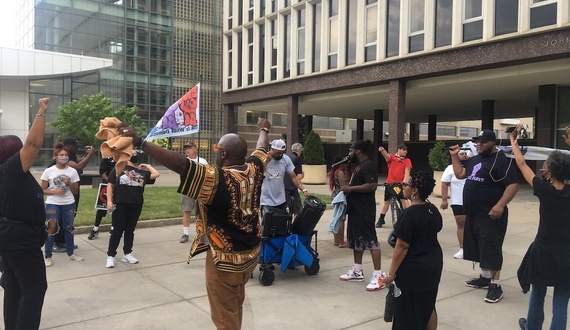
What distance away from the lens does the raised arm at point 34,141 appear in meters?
3.28

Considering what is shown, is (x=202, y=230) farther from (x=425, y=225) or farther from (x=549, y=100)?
(x=549, y=100)

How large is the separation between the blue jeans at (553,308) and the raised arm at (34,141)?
4.22 m

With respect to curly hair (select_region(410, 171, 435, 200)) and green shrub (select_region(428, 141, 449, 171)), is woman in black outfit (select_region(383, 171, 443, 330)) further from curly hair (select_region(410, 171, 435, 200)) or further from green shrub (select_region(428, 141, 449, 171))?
green shrub (select_region(428, 141, 449, 171))

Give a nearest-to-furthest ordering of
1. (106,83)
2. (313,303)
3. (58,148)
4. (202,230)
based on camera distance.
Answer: (202,230)
(313,303)
(58,148)
(106,83)

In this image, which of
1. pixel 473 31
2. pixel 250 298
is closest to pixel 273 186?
pixel 250 298

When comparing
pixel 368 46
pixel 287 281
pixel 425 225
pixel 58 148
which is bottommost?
pixel 287 281

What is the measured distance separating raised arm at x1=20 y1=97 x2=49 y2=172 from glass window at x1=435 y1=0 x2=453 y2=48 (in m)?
16.3

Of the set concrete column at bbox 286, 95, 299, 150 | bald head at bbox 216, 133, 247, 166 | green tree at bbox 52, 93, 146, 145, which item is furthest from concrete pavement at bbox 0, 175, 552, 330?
green tree at bbox 52, 93, 146, 145

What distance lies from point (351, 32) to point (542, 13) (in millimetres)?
8498

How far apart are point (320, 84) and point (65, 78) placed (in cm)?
2067

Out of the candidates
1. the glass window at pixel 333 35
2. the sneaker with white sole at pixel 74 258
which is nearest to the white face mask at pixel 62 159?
the sneaker with white sole at pixel 74 258

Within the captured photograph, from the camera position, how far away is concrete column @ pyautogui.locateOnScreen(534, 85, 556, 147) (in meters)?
17.2

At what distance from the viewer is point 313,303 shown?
16.5 feet

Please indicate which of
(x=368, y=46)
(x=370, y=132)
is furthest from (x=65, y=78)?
(x=370, y=132)
